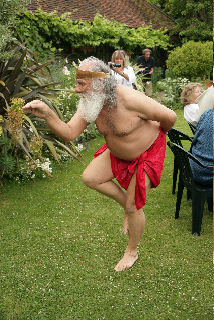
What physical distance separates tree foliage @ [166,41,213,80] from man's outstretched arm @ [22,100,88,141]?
34.3 feet

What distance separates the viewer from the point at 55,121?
2.25 meters

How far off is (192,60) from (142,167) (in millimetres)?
10647

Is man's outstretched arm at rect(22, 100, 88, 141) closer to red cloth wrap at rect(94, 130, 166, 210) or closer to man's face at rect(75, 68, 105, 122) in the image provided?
man's face at rect(75, 68, 105, 122)

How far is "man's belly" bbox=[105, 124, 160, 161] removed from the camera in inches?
94.4

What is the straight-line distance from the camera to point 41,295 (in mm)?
2486

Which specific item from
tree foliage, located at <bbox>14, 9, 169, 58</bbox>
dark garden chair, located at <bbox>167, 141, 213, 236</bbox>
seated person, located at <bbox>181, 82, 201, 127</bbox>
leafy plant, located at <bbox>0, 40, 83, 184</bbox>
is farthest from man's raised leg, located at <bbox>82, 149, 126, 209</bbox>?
tree foliage, located at <bbox>14, 9, 169, 58</bbox>

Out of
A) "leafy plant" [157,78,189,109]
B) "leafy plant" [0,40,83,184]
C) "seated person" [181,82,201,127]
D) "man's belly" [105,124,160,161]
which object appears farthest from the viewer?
"leafy plant" [157,78,189,109]

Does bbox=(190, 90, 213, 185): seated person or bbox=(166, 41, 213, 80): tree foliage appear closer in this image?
bbox=(190, 90, 213, 185): seated person

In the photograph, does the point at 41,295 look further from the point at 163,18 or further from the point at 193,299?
the point at 163,18

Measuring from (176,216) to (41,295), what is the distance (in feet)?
5.86

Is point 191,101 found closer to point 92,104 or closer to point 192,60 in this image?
point 92,104

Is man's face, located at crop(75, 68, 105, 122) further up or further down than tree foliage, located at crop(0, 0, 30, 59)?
further down

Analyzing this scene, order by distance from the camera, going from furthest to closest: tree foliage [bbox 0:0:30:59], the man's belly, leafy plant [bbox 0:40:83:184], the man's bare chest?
1. leafy plant [bbox 0:40:83:184]
2. tree foliage [bbox 0:0:30:59]
3. the man's belly
4. the man's bare chest

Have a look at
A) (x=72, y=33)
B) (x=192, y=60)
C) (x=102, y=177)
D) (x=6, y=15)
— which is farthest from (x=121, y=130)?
(x=192, y=60)
